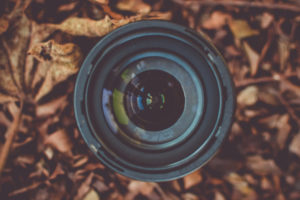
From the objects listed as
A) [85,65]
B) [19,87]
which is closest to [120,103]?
[85,65]

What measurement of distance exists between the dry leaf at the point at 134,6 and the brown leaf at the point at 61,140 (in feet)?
1.42

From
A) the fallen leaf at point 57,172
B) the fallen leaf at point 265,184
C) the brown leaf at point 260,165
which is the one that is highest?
the brown leaf at point 260,165

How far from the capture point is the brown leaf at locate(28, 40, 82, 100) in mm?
709

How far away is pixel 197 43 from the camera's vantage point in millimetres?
633

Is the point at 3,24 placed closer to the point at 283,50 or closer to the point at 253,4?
the point at 253,4

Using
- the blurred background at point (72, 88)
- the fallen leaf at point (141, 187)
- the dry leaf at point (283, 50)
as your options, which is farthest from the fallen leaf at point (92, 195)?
the dry leaf at point (283, 50)

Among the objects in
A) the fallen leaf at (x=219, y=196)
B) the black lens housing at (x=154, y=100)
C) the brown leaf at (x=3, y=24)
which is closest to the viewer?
the black lens housing at (x=154, y=100)

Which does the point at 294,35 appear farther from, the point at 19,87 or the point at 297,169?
the point at 19,87

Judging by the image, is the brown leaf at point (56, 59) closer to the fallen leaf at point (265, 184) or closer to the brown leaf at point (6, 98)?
the brown leaf at point (6, 98)

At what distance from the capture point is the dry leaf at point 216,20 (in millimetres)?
888

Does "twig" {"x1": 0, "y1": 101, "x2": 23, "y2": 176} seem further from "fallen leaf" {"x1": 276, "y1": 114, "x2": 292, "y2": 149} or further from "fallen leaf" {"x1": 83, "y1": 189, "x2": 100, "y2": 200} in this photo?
"fallen leaf" {"x1": 276, "y1": 114, "x2": 292, "y2": 149}

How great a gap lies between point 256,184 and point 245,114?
0.25 metres

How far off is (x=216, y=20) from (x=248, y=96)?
282mm

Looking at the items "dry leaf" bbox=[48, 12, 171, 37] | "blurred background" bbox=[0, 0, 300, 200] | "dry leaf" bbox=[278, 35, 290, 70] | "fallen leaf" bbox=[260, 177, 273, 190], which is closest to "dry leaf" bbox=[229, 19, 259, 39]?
"blurred background" bbox=[0, 0, 300, 200]
